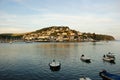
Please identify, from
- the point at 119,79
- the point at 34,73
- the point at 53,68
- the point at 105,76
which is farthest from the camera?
the point at 53,68

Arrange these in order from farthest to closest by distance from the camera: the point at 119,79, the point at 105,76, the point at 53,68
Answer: the point at 53,68 < the point at 105,76 < the point at 119,79

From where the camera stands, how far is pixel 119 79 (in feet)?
148

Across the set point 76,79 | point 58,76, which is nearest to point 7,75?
point 58,76

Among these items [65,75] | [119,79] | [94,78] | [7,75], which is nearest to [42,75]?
[65,75]

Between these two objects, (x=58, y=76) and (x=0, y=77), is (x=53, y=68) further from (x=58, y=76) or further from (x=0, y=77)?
(x=0, y=77)

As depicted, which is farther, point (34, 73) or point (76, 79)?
point (34, 73)

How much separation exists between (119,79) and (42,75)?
23.3 metres

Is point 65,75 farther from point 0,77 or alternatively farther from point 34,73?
point 0,77

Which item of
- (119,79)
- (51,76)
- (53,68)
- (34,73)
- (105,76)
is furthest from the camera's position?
(53,68)

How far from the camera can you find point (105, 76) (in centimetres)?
5075

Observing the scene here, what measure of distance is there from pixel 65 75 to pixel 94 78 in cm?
909

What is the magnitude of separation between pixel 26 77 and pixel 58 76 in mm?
9684

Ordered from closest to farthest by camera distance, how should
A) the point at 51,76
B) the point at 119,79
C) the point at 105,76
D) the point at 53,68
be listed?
the point at 119,79
the point at 105,76
the point at 51,76
the point at 53,68

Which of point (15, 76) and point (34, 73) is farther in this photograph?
point (34, 73)
